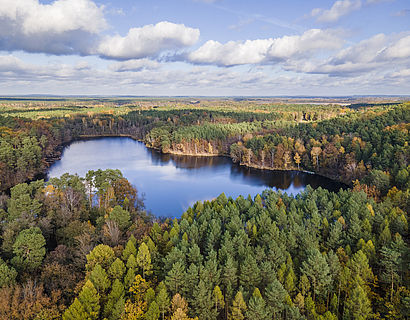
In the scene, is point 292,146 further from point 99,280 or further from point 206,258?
point 99,280

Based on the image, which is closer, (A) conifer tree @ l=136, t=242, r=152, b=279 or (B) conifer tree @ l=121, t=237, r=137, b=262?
(A) conifer tree @ l=136, t=242, r=152, b=279

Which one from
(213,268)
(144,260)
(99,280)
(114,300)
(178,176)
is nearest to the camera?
(114,300)

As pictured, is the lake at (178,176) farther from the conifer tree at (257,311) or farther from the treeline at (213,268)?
the conifer tree at (257,311)

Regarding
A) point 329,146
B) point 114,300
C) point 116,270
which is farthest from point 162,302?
point 329,146

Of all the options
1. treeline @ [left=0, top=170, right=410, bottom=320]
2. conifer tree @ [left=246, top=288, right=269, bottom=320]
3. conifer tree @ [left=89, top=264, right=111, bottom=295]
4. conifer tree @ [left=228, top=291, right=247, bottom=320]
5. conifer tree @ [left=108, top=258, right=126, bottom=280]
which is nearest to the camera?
conifer tree @ [left=246, top=288, right=269, bottom=320]

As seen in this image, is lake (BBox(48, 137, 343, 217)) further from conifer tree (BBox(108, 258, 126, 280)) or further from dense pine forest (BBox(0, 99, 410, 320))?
conifer tree (BBox(108, 258, 126, 280))

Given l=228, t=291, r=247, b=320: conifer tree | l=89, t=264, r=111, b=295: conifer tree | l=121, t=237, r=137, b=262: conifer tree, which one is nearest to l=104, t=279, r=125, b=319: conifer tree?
l=89, t=264, r=111, b=295: conifer tree
